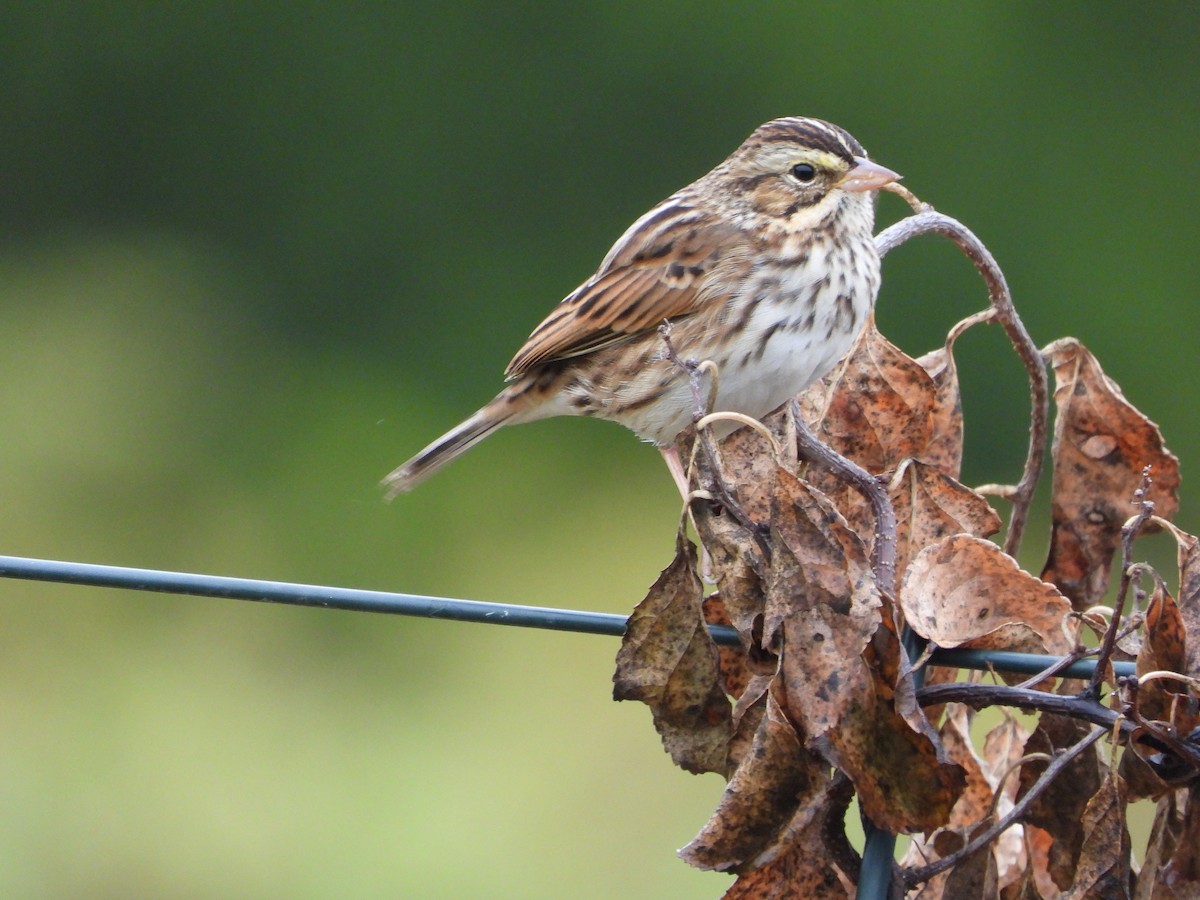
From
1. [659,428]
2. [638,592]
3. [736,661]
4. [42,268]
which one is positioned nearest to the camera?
[736,661]

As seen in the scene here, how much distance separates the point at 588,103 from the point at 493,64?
0.47m

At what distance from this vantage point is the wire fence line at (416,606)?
5.92 ft

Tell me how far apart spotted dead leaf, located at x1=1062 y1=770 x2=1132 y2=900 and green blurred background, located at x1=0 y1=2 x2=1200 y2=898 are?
172 inches

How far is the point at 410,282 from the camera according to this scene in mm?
8641

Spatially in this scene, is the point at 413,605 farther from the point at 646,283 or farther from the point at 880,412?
the point at 646,283

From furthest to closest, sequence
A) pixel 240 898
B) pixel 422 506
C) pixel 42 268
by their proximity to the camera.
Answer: pixel 42 268
pixel 422 506
pixel 240 898

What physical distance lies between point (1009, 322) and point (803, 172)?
0.79 meters

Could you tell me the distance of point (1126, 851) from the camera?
67.5 inches

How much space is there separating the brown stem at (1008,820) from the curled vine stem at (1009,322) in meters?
0.34

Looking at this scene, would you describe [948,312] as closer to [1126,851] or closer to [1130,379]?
[1130,379]

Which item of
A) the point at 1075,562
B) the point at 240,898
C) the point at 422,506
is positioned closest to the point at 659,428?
the point at 1075,562

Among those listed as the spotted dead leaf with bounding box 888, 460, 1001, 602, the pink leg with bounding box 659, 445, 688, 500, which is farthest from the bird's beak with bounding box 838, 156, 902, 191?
the spotted dead leaf with bounding box 888, 460, 1001, 602

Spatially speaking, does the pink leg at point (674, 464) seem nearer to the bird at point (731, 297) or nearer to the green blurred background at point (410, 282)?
the bird at point (731, 297)

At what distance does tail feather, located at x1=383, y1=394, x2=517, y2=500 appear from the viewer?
3.02 m
